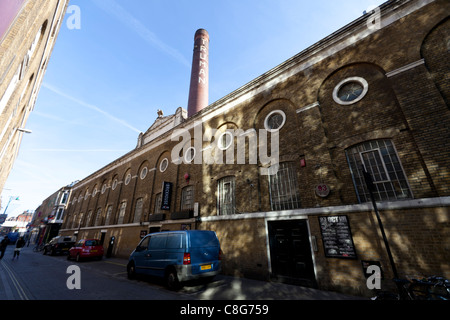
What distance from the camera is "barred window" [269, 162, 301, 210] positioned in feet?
26.9

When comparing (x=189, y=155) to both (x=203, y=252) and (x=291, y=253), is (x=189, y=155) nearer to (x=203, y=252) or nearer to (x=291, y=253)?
(x=203, y=252)

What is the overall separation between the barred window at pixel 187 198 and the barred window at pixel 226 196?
8.80 ft

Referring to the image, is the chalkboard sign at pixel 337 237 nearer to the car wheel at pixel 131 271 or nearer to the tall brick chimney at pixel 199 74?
the car wheel at pixel 131 271

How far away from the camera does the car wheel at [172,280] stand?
19.9 ft

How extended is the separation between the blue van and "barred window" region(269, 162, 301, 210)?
3.43m

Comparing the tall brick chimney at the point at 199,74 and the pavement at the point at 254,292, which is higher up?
the tall brick chimney at the point at 199,74

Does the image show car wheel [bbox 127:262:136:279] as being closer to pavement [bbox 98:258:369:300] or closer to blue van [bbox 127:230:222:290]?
blue van [bbox 127:230:222:290]

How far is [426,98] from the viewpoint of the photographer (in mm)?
6023

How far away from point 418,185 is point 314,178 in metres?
2.96

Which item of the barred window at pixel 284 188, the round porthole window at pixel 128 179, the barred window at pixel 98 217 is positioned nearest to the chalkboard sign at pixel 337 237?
the barred window at pixel 284 188

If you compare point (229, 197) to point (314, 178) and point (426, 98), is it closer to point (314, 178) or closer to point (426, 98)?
point (314, 178)

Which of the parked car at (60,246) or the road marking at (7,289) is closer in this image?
the road marking at (7,289)
